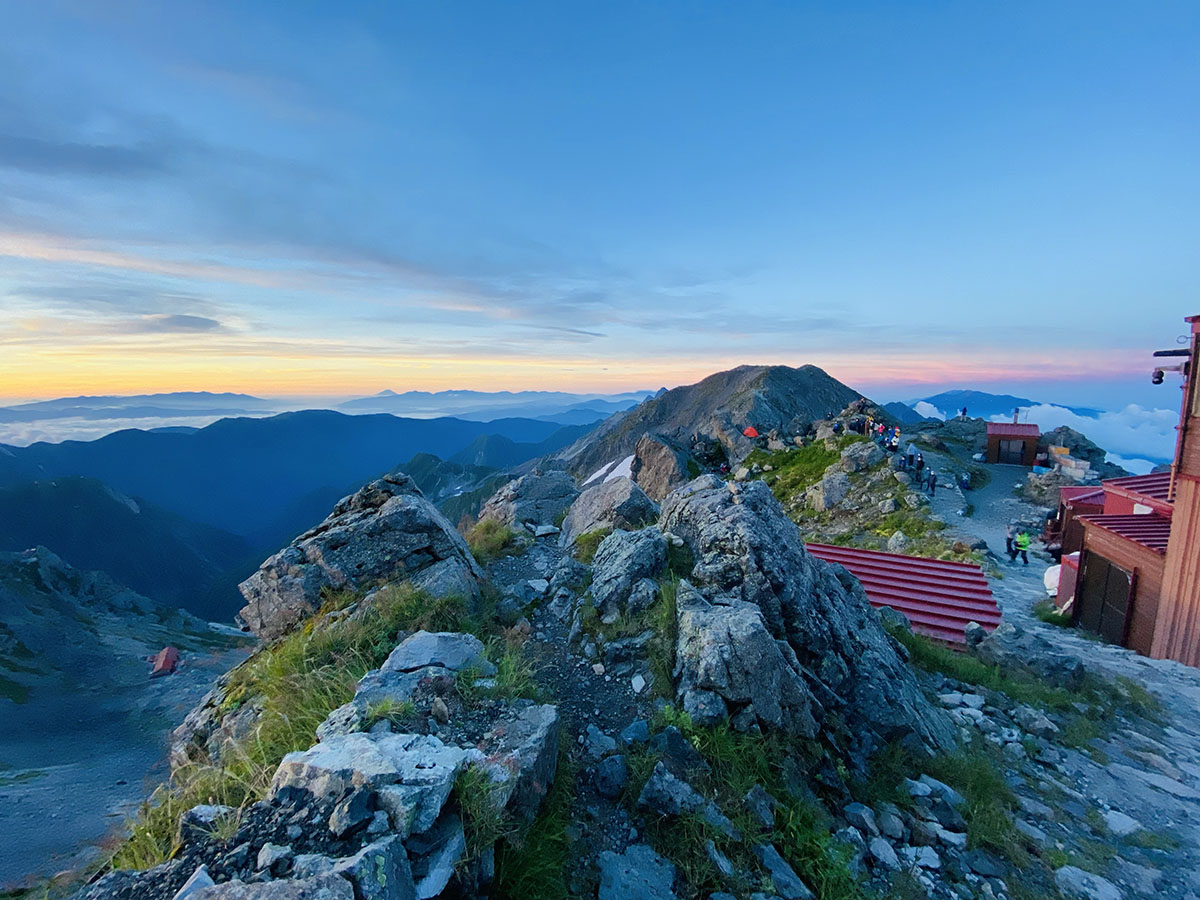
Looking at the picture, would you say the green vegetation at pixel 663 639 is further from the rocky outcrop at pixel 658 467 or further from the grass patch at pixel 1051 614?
the rocky outcrop at pixel 658 467

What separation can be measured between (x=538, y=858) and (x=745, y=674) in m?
2.63

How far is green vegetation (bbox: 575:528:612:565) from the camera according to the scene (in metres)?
10.9

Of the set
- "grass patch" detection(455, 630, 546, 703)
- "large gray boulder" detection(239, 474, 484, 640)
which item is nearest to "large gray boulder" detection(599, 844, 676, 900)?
Answer: "grass patch" detection(455, 630, 546, 703)

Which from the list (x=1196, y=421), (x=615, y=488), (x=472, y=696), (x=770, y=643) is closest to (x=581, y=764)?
(x=472, y=696)

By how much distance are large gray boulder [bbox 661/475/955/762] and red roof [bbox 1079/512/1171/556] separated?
39.4 feet

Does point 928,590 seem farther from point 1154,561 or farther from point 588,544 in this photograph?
point 588,544

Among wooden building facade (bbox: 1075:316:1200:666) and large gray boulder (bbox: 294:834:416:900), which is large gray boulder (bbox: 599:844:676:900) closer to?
large gray boulder (bbox: 294:834:416:900)

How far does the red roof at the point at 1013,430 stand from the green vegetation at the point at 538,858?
46367mm

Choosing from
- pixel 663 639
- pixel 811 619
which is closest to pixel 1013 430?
pixel 811 619

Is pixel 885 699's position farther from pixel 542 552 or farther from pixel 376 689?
pixel 542 552

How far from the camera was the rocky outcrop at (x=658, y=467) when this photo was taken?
31.2 meters

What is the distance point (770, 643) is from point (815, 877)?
1.95 m

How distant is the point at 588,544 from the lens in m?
11.4

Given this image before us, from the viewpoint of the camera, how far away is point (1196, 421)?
42.4 ft
